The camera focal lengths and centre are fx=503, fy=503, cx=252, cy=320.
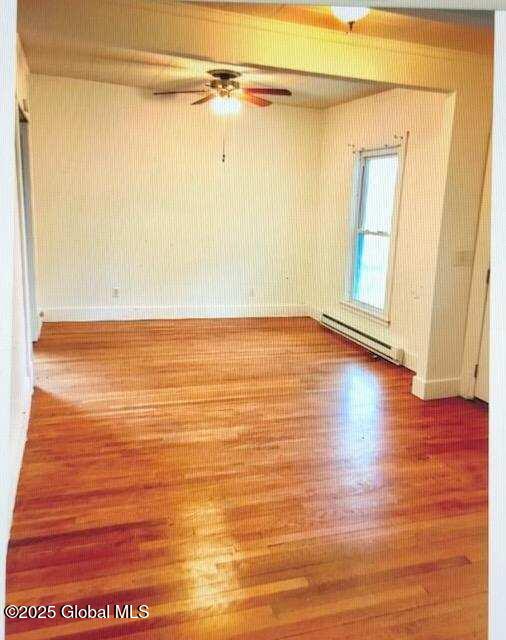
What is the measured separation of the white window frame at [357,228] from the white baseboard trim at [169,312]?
3.47ft

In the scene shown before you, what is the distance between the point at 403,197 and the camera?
4918 millimetres

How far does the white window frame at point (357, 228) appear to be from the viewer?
4.98 meters

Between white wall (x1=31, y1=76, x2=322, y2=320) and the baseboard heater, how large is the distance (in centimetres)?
84

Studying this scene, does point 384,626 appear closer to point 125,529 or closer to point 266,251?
point 125,529

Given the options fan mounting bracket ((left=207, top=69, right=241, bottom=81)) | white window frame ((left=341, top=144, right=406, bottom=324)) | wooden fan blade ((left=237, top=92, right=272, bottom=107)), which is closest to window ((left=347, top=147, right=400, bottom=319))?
white window frame ((left=341, top=144, right=406, bottom=324))

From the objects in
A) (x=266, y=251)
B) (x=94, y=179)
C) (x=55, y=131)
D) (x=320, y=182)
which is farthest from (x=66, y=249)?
(x=320, y=182)

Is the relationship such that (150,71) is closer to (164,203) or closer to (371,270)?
(164,203)

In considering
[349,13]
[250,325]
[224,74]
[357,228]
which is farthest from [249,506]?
[357,228]

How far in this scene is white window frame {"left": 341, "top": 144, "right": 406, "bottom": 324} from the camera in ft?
16.3

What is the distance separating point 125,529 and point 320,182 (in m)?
5.27

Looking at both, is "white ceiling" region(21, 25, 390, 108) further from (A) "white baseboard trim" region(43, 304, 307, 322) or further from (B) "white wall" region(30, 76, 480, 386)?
(A) "white baseboard trim" region(43, 304, 307, 322)

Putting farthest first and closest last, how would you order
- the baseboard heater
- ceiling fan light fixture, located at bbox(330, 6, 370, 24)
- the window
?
the window, the baseboard heater, ceiling fan light fixture, located at bbox(330, 6, 370, 24)

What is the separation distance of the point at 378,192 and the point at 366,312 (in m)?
1.33

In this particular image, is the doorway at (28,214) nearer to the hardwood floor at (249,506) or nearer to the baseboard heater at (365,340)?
the hardwood floor at (249,506)
